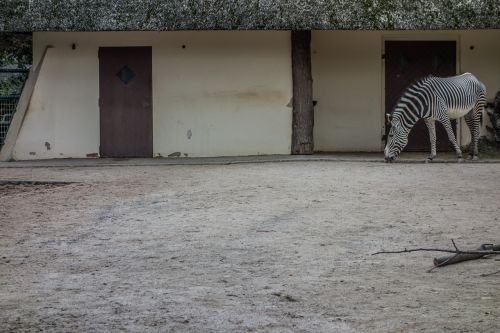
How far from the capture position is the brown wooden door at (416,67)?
18.5 metres

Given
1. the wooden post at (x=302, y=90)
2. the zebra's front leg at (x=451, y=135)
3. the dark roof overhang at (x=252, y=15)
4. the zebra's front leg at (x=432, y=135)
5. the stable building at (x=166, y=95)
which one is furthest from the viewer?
the stable building at (x=166, y=95)

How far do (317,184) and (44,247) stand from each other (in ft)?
16.7

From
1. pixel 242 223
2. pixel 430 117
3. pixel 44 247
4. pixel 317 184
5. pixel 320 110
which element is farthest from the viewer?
pixel 320 110

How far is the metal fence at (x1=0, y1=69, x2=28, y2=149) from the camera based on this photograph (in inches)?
715

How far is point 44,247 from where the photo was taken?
28.3 feet

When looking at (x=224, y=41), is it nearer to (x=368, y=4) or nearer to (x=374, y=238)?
(x=368, y=4)

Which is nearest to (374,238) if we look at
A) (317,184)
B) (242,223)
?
(242,223)

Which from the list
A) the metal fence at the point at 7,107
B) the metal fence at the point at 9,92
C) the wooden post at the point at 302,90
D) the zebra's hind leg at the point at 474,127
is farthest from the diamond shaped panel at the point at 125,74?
the zebra's hind leg at the point at 474,127

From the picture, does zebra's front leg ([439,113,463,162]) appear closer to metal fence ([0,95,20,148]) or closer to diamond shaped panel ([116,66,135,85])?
diamond shaped panel ([116,66,135,85])

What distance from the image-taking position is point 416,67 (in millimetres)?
18703

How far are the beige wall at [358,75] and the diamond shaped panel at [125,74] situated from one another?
130 inches

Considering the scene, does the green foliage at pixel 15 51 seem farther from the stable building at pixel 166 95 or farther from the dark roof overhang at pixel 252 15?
the dark roof overhang at pixel 252 15

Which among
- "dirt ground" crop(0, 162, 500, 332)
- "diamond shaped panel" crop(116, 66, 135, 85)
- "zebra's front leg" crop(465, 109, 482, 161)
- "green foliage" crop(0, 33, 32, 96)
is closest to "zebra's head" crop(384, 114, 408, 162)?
"zebra's front leg" crop(465, 109, 482, 161)

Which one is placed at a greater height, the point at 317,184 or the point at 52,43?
the point at 52,43
